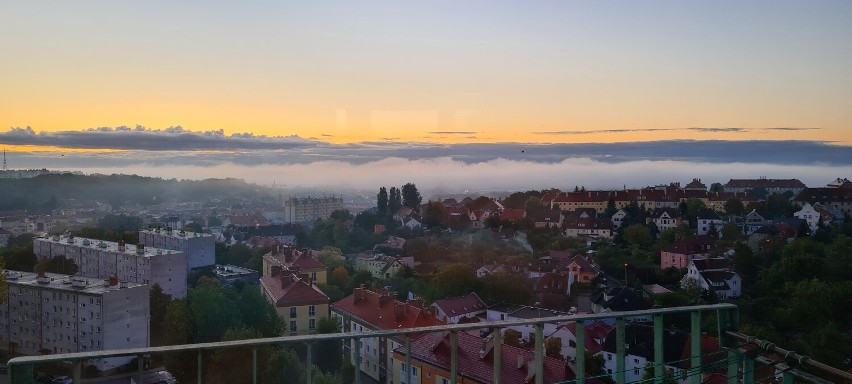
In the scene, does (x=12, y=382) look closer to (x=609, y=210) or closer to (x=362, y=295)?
(x=362, y=295)

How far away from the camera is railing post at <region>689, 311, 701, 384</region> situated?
1777mm

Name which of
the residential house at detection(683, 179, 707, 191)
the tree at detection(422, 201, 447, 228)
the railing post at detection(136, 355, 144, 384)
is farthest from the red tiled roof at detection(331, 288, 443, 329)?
the residential house at detection(683, 179, 707, 191)

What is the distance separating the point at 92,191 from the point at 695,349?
23298mm

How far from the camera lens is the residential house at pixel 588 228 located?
71.4 ft

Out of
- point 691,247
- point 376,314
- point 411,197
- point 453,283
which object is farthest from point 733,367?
point 411,197

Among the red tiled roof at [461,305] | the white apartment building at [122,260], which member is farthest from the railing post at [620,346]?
the white apartment building at [122,260]

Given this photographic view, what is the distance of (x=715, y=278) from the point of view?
1381cm

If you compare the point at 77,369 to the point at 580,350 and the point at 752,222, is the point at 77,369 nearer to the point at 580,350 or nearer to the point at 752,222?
the point at 580,350

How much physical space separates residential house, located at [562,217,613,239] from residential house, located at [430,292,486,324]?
1088cm

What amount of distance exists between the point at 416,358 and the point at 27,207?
1996 cm

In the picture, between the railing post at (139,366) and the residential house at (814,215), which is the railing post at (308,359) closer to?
the railing post at (139,366)

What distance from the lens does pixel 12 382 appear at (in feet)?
3.86

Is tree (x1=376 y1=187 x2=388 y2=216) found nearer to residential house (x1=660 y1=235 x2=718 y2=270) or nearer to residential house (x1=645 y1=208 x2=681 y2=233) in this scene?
residential house (x1=645 y1=208 x2=681 y2=233)

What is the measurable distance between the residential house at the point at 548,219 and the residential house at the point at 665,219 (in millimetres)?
3307
